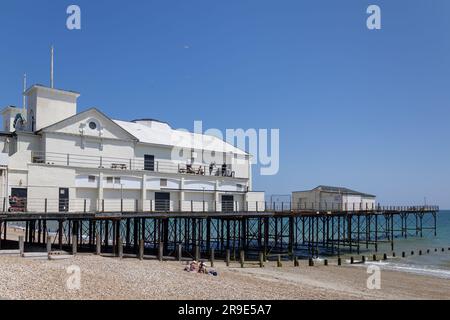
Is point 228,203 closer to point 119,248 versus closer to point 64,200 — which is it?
point 119,248

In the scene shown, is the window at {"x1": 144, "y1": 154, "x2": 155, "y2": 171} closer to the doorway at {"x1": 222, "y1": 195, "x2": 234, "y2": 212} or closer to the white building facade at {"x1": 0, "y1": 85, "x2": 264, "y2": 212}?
the white building facade at {"x1": 0, "y1": 85, "x2": 264, "y2": 212}

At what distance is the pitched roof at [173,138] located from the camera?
114ft

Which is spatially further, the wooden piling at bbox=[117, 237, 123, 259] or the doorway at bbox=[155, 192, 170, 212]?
the doorway at bbox=[155, 192, 170, 212]

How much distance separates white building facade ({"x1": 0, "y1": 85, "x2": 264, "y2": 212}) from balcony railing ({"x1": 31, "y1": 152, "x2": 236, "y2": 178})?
0.06 meters

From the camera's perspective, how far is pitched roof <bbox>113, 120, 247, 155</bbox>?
34656 mm

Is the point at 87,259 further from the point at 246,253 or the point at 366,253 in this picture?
the point at 366,253

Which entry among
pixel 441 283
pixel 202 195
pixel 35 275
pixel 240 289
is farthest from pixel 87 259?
pixel 441 283

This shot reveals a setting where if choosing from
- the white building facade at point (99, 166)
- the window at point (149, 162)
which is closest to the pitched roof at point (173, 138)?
the white building facade at point (99, 166)

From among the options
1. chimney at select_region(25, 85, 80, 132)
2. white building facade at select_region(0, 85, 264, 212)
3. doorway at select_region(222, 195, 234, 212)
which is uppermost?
chimney at select_region(25, 85, 80, 132)

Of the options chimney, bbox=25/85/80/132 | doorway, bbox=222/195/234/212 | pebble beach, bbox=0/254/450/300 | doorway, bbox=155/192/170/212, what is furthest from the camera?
doorway, bbox=222/195/234/212

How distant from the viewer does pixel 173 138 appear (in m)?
36.9

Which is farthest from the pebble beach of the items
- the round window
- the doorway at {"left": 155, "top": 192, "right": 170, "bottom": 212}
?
the round window

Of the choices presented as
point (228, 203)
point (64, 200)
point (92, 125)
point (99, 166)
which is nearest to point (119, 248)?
point (64, 200)
